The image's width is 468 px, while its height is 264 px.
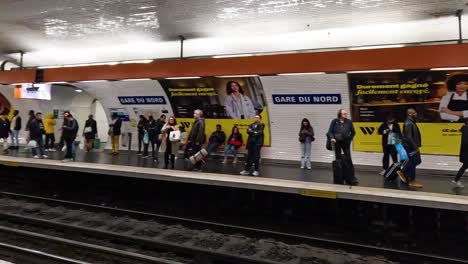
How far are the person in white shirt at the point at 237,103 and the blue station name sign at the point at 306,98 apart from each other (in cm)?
91

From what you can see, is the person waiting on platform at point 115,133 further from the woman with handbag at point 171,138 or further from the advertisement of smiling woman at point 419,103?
the advertisement of smiling woman at point 419,103

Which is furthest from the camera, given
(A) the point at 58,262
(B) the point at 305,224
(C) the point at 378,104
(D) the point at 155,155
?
(D) the point at 155,155

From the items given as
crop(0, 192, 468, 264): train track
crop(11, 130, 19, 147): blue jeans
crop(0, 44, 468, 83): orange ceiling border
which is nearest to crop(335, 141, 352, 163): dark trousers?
crop(0, 44, 468, 83): orange ceiling border

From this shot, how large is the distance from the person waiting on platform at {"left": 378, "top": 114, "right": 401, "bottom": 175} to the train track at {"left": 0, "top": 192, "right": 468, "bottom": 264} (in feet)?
9.67

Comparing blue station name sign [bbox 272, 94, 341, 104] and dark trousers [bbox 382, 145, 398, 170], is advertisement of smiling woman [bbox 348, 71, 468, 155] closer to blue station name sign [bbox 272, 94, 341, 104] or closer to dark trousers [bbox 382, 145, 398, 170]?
blue station name sign [bbox 272, 94, 341, 104]

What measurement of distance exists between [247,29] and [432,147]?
228 inches

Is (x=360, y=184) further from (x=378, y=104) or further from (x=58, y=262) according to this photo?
(x=58, y=262)

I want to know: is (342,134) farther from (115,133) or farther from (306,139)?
(115,133)

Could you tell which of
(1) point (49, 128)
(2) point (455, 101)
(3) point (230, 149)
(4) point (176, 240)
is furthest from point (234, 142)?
(1) point (49, 128)

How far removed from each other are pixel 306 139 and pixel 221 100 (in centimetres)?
331

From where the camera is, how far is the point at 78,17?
874cm

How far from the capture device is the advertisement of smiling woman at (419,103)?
8570 mm

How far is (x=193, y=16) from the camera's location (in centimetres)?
846

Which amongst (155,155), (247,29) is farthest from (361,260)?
(155,155)
